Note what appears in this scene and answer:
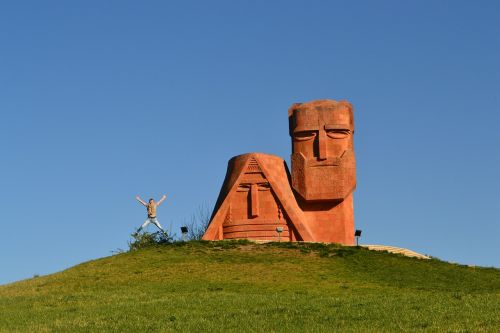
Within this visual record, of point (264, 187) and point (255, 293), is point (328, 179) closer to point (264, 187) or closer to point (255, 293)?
point (264, 187)

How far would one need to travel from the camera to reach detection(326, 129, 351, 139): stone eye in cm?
3978

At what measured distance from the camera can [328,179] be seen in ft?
129

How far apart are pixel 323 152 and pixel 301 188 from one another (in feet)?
6.29

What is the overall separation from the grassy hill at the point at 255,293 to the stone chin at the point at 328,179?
145 inches

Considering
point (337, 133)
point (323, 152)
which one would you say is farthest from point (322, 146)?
point (337, 133)

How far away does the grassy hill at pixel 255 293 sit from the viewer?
2012cm

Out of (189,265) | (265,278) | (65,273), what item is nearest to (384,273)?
(265,278)

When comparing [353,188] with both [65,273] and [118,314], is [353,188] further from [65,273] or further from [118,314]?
[118,314]

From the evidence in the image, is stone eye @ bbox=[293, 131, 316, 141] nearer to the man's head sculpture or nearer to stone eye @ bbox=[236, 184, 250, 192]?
the man's head sculpture

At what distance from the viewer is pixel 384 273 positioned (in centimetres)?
3164

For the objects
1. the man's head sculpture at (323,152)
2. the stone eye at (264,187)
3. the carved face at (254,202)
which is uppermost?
the man's head sculpture at (323,152)

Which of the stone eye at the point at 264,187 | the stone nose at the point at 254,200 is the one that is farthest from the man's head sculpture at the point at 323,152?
the stone nose at the point at 254,200

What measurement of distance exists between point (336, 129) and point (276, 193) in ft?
13.9

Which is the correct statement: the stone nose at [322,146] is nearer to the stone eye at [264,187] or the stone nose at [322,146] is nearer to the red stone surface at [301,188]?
the red stone surface at [301,188]
